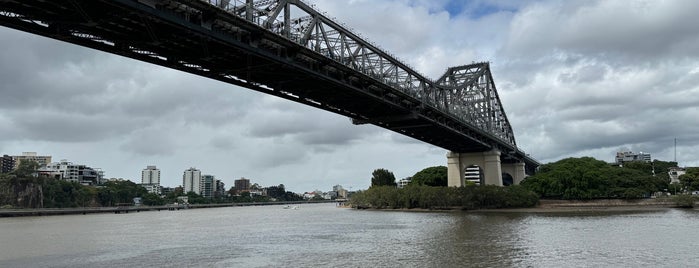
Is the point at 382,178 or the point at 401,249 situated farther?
the point at 382,178

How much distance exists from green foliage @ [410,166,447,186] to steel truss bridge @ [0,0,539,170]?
221 feet

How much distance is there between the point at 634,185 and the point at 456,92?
33427 mm

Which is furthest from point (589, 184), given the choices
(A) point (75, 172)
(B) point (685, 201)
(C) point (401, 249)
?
(A) point (75, 172)

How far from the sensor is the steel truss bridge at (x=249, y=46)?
2531cm

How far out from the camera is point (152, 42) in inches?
1136

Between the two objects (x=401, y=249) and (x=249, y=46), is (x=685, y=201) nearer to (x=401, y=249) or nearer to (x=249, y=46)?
(x=401, y=249)

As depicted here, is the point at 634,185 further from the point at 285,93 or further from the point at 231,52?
the point at 231,52

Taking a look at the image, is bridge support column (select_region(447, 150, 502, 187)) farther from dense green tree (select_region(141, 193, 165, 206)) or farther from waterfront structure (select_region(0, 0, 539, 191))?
dense green tree (select_region(141, 193, 165, 206))

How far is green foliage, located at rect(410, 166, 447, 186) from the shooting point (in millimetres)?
129625

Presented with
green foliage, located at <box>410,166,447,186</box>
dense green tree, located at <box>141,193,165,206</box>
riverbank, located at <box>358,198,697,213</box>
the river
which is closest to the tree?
green foliage, located at <box>410,166,447,186</box>

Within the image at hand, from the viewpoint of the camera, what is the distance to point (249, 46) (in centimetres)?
3119

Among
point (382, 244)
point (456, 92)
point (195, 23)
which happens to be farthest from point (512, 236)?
point (456, 92)

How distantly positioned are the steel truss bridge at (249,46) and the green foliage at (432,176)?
67.5 m

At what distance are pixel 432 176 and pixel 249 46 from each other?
105m
